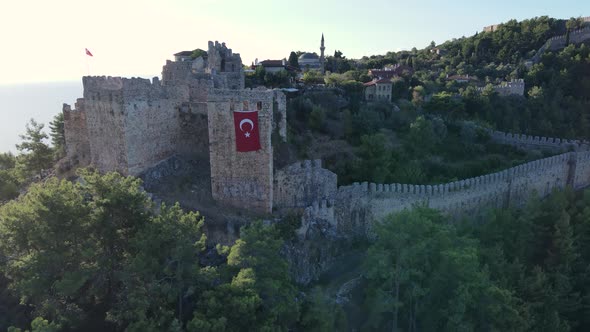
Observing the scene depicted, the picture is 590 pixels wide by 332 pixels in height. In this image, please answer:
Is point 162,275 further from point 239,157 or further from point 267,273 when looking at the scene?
point 239,157

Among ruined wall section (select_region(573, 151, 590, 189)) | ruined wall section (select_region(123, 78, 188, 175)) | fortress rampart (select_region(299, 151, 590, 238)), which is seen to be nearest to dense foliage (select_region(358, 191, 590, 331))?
fortress rampart (select_region(299, 151, 590, 238))

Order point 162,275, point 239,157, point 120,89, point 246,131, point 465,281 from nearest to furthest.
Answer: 1. point 162,275
2. point 465,281
3. point 246,131
4. point 120,89
5. point 239,157

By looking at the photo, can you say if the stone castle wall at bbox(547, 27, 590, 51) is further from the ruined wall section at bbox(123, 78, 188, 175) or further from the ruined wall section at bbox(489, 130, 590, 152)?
the ruined wall section at bbox(123, 78, 188, 175)

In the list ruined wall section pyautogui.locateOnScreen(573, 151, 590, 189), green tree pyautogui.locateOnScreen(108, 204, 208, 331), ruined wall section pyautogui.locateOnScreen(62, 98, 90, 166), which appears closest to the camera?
green tree pyautogui.locateOnScreen(108, 204, 208, 331)

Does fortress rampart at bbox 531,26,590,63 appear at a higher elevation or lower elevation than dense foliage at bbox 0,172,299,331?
higher

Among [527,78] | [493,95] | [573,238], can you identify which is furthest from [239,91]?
[527,78]

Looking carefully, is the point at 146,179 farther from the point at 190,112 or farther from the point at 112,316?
the point at 112,316

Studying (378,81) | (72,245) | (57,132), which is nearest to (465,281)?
(72,245)
